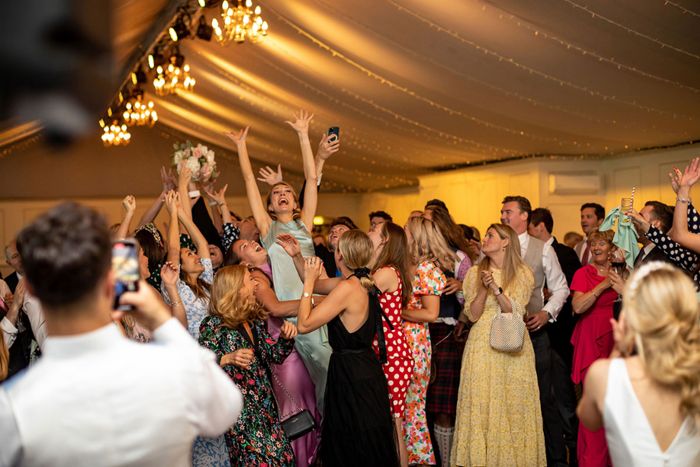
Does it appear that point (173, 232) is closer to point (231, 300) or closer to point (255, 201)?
point (255, 201)

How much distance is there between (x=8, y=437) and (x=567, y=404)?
3.95 m

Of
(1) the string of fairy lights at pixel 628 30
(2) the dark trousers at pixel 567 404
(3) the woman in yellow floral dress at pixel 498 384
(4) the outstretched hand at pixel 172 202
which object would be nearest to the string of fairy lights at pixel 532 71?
(1) the string of fairy lights at pixel 628 30

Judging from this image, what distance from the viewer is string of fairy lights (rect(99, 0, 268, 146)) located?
527 centimetres

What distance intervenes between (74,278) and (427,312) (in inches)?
113

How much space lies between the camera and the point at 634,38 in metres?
4.33

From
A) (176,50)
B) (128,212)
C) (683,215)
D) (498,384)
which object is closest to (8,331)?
(128,212)

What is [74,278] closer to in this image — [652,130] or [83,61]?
[83,61]

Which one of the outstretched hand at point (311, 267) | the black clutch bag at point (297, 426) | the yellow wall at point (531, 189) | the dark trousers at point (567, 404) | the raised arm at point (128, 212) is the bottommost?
the dark trousers at point (567, 404)

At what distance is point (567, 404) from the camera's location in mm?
4426

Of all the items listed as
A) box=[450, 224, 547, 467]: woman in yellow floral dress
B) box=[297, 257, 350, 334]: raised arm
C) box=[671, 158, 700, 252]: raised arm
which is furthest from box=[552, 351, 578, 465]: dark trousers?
box=[297, 257, 350, 334]: raised arm

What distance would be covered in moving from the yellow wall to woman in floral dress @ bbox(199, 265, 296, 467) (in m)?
6.51

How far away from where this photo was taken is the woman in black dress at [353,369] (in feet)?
10.3

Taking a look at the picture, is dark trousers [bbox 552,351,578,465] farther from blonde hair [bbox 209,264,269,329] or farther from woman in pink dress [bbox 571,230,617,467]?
blonde hair [bbox 209,264,269,329]

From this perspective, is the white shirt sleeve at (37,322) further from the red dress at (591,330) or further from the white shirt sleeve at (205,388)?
the red dress at (591,330)
